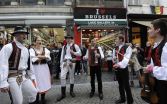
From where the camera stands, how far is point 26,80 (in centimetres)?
747

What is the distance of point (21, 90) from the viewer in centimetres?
732

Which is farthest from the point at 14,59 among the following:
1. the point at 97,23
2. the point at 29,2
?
the point at 29,2

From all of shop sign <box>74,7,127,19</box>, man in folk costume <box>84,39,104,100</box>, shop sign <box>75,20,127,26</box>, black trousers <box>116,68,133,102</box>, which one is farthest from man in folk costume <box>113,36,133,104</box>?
shop sign <box>74,7,127,19</box>

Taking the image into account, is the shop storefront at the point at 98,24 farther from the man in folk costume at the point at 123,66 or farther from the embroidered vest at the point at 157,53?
the embroidered vest at the point at 157,53

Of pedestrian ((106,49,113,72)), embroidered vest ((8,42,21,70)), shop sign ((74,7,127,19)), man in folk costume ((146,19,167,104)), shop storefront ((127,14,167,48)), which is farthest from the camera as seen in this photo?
shop storefront ((127,14,167,48))

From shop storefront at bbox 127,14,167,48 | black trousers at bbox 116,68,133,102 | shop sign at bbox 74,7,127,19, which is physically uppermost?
shop sign at bbox 74,7,127,19

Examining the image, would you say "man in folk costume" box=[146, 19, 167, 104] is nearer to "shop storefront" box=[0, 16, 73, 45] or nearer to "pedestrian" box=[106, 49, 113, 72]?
"pedestrian" box=[106, 49, 113, 72]

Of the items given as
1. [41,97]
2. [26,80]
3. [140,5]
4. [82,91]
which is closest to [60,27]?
[140,5]

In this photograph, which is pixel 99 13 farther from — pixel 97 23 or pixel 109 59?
pixel 109 59

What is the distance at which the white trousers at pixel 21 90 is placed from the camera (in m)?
7.08

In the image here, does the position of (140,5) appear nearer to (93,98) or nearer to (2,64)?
(93,98)

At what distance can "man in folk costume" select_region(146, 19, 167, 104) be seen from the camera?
5.24m

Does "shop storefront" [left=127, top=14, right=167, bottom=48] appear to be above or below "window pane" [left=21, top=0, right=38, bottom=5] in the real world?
below

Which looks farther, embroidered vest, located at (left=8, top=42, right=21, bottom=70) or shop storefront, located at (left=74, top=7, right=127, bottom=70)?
shop storefront, located at (left=74, top=7, right=127, bottom=70)
